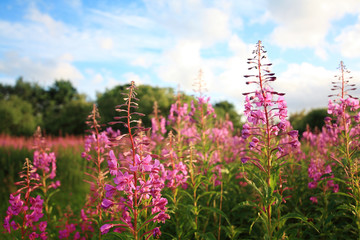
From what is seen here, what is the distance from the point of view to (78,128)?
1123 inches

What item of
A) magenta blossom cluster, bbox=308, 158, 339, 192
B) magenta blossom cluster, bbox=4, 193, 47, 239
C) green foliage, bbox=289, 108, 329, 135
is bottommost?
magenta blossom cluster, bbox=4, 193, 47, 239

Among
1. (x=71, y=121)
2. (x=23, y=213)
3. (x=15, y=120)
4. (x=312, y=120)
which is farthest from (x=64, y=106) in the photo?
(x=23, y=213)

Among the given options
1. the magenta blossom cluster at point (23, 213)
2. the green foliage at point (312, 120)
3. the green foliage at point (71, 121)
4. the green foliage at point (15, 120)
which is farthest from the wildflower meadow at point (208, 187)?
the green foliage at point (15, 120)

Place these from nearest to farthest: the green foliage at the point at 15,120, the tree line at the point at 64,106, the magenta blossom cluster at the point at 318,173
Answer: the magenta blossom cluster at the point at 318,173 → the tree line at the point at 64,106 → the green foliage at the point at 15,120

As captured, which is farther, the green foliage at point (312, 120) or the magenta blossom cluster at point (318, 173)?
the green foliage at point (312, 120)

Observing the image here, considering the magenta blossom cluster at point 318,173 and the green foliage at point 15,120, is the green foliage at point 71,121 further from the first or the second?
the magenta blossom cluster at point 318,173

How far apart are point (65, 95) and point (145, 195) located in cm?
4836

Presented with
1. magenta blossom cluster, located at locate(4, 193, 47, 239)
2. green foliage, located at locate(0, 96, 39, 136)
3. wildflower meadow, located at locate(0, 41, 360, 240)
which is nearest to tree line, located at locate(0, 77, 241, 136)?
green foliage, located at locate(0, 96, 39, 136)

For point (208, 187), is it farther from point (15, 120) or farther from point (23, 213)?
point (15, 120)

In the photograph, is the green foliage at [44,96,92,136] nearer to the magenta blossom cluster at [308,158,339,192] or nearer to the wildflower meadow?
the wildflower meadow

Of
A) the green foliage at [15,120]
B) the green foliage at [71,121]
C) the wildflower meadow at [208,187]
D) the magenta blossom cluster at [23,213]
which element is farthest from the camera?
the green foliage at [15,120]

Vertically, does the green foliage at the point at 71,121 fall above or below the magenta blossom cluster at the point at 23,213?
above

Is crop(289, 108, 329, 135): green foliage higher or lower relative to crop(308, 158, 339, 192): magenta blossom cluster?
higher

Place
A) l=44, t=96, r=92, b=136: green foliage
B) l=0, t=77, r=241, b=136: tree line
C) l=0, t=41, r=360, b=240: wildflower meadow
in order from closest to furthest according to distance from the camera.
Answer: l=0, t=41, r=360, b=240: wildflower meadow
l=0, t=77, r=241, b=136: tree line
l=44, t=96, r=92, b=136: green foliage
